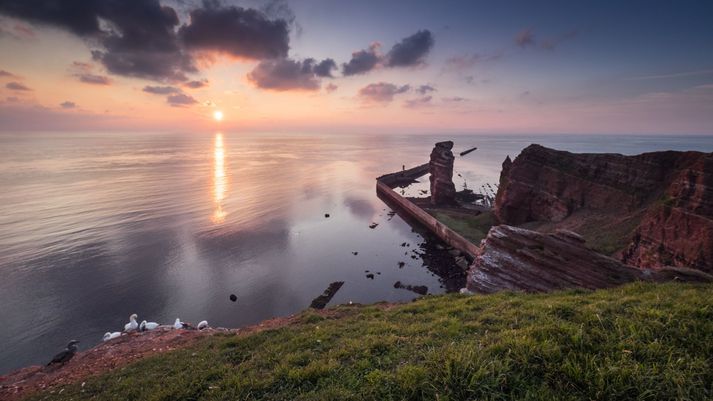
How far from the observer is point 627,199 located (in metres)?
29.1

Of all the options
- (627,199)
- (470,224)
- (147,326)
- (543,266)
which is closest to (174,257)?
(147,326)

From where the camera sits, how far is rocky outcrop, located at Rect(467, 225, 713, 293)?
50.6 feet

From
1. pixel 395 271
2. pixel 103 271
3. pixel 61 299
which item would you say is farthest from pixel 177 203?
pixel 395 271

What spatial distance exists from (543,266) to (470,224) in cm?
2543

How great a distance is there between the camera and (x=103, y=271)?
29000 mm

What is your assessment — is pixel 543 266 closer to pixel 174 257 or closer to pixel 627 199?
pixel 627 199

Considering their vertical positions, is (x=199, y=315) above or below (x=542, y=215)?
below

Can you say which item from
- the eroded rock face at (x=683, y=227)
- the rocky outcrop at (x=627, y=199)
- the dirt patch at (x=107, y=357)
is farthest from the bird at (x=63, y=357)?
the rocky outcrop at (x=627, y=199)

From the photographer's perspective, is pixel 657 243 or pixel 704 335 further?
pixel 657 243

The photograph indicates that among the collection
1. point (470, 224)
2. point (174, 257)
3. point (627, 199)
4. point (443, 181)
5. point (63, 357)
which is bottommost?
point (174, 257)

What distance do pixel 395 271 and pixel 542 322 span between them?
24711mm

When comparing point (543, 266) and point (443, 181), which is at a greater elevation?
point (443, 181)

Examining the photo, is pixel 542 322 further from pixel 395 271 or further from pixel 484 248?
pixel 395 271

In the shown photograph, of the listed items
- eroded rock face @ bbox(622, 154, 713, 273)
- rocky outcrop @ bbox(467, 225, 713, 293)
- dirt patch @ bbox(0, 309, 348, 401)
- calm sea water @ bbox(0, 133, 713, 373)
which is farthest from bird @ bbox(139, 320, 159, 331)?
eroded rock face @ bbox(622, 154, 713, 273)
